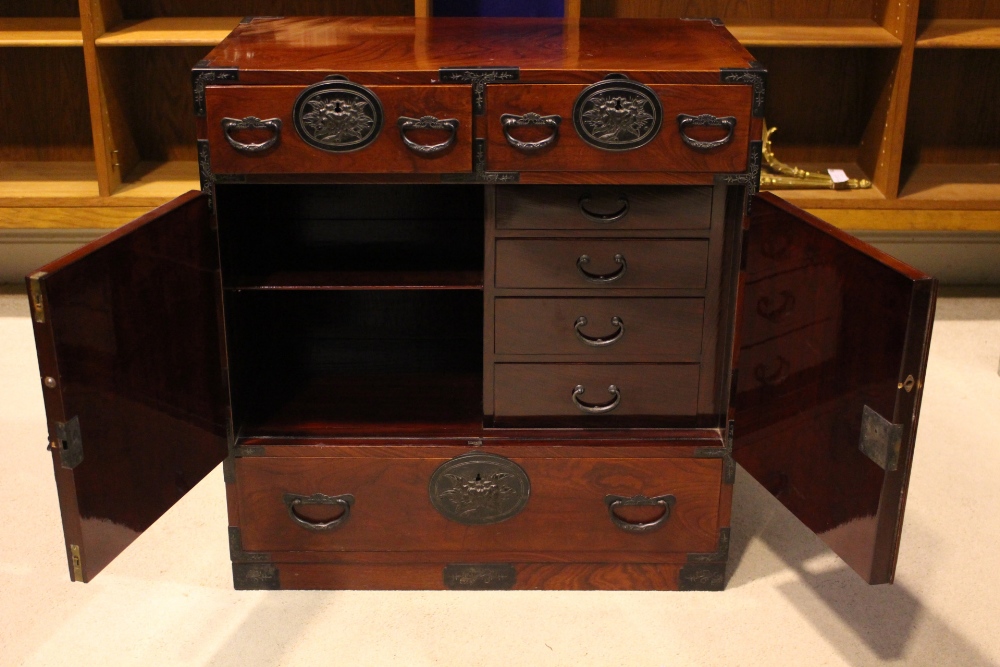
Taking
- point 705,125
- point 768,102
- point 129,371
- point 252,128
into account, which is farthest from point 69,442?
point 768,102

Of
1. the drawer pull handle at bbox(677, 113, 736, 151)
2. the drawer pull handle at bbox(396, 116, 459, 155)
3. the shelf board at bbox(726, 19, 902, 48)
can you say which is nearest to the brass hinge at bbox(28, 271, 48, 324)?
the drawer pull handle at bbox(396, 116, 459, 155)

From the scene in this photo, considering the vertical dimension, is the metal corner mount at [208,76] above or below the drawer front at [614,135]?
above

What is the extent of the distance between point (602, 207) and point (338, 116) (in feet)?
1.44

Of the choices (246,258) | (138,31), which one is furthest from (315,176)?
(138,31)

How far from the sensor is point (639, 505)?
1.99m

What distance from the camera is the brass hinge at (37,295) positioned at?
1.41m

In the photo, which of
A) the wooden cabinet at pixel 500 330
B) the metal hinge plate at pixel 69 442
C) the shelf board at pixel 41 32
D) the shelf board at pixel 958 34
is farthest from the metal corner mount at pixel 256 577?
the shelf board at pixel 958 34

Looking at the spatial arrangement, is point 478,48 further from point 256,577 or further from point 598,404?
point 256,577

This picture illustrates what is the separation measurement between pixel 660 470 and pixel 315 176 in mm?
761

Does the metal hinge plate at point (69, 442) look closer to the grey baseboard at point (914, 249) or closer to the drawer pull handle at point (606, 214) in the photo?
the drawer pull handle at point (606, 214)

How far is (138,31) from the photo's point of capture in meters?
2.97

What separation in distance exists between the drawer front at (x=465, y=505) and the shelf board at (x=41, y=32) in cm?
153

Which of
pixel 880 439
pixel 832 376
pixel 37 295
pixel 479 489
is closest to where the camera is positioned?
pixel 37 295

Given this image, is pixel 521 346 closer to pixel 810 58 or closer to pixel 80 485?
pixel 80 485
